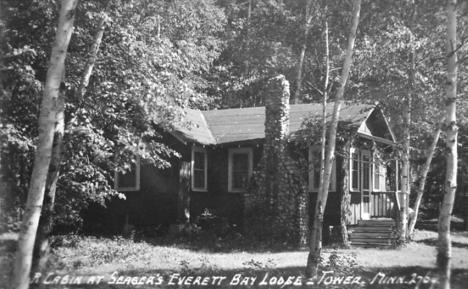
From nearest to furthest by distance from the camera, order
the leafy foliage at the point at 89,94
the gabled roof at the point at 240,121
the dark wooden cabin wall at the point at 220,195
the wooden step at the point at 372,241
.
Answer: the leafy foliage at the point at 89,94
the wooden step at the point at 372,241
the gabled roof at the point at 240,121
the dark wooden cabin wall at the point at 220,195

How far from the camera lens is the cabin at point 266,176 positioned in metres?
16.1

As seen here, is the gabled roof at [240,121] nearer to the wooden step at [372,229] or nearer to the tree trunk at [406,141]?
the tree trunk at [406,141]

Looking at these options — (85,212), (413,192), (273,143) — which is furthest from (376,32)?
(413,192)

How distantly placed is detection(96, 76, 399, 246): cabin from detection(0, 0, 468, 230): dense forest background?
1.13m

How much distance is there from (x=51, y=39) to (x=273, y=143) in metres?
7.07

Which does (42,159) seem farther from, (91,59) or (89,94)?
(89,94)

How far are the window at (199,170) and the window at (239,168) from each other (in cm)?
88

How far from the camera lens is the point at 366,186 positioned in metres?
19.7

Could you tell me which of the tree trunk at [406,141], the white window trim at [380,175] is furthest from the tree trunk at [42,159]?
the white window trim at [380,175]

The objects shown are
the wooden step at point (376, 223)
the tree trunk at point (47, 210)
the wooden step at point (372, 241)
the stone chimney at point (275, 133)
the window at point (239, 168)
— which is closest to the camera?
the tree trunk at point (47, 210)

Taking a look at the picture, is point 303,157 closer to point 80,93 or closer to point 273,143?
point 273,143

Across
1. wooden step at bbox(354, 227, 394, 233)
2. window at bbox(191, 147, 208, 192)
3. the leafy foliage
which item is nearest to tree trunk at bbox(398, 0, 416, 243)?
wooden step at bbox(354, 227, 394, 233)

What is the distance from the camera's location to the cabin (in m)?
16.1

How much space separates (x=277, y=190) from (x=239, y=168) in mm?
3220
